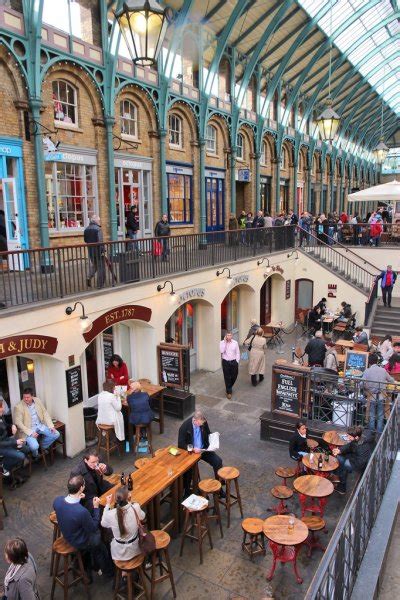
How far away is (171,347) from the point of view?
11344mm

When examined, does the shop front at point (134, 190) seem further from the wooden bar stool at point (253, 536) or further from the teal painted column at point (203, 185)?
the wooden bar stool at point (253, 536)

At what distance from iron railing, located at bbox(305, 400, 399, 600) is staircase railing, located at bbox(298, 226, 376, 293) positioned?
14.9 metres

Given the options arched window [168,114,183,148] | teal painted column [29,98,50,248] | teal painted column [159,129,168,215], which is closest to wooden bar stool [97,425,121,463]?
teal painted column [29,98,50,248]

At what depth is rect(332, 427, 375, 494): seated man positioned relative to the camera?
7621 millimetres

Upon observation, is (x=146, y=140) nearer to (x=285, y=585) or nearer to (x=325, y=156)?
(x=285, y=585)

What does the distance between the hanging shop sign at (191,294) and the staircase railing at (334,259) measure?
29.3ft

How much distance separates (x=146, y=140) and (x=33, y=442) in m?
11.4

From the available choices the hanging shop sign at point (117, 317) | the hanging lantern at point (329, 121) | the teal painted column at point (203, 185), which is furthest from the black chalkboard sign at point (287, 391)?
the teal painted column at point (203, 185)

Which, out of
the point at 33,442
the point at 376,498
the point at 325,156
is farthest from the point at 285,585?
the point at 325,156

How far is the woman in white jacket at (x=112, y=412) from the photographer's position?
29.9ft

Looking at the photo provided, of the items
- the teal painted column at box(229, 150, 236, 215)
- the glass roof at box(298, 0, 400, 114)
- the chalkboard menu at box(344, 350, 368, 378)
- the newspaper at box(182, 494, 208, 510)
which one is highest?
the glass roof at box(298, 0, 400, 114)

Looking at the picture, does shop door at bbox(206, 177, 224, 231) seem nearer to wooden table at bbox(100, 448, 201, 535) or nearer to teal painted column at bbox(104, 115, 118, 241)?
teal painted column at bbox(104, 115, 118, 241)

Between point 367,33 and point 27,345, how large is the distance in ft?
83.8

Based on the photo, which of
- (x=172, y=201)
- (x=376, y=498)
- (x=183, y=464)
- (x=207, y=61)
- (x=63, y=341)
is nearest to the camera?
(x=376, y=498)
